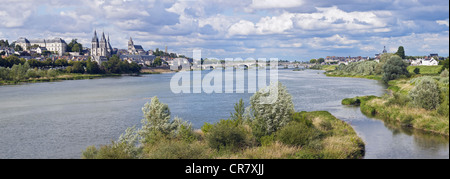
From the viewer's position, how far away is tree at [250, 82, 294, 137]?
16.4 metres

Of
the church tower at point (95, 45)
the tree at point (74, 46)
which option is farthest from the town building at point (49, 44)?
the church tower at point (95, 45)

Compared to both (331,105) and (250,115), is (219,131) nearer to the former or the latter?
(250,115)

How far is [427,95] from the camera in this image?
1897 cm

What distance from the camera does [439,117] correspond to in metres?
17.8

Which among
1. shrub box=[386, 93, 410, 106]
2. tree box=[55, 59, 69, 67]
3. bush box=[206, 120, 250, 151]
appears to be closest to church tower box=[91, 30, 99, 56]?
tree box=[55, 59, 69, 67]

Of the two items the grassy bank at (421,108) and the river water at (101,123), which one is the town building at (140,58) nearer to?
the river water at (101,123)

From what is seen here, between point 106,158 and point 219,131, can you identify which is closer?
point 106,158

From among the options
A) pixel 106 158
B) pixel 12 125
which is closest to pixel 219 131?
pixel 106 158

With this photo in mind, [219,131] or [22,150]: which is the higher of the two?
[219,131]

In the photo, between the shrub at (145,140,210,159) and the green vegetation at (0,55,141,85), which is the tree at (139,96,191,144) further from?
the green vegetation at (0,55,141,85)

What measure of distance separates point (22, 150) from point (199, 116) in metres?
11.7

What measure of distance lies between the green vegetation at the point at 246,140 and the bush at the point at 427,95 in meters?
4.20
